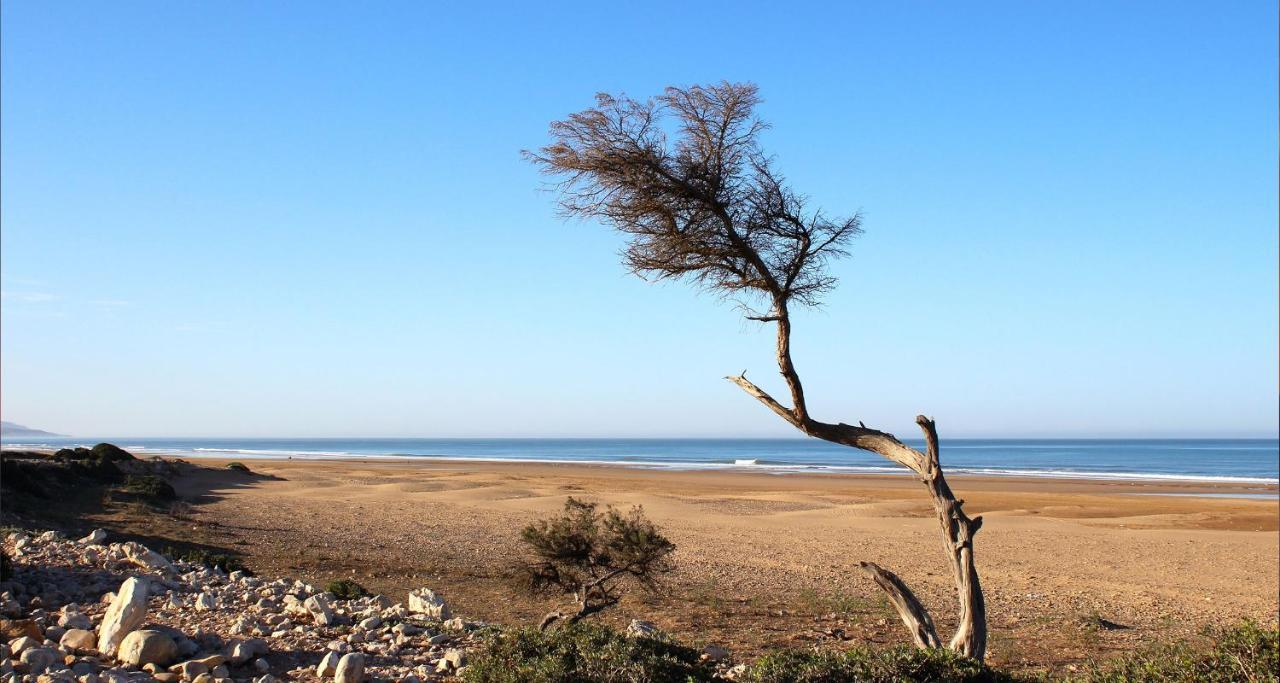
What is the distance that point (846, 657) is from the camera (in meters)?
6.50

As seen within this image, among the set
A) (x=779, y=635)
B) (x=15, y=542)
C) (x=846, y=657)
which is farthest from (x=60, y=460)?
(x=846, y=657)

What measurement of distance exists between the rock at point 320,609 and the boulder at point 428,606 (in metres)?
1.18

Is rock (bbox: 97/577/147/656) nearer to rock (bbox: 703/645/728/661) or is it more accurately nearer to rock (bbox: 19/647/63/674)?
rock (bbox: 19/647/63/674)

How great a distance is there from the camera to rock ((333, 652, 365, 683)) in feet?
23.4

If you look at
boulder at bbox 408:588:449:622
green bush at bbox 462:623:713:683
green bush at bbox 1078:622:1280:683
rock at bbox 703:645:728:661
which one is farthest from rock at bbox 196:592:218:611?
green bush at bbox 1078:622:1280:683

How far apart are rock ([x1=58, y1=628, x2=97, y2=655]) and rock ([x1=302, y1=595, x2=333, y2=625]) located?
1953 mm

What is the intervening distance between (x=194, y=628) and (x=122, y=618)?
3.25 ft

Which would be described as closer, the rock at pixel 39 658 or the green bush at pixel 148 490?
the rock at pixel 39 658

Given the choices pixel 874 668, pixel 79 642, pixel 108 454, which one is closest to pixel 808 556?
pixel 874 668

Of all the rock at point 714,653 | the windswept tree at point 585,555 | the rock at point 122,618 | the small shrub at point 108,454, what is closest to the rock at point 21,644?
the rock at point 122,618

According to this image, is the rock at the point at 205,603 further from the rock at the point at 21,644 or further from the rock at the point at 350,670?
the rock at the point at 350,670

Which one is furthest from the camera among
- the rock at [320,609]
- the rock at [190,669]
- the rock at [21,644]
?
the rock at [320,609]

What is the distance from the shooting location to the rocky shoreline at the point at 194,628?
725 centimetres

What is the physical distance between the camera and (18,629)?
791cm
